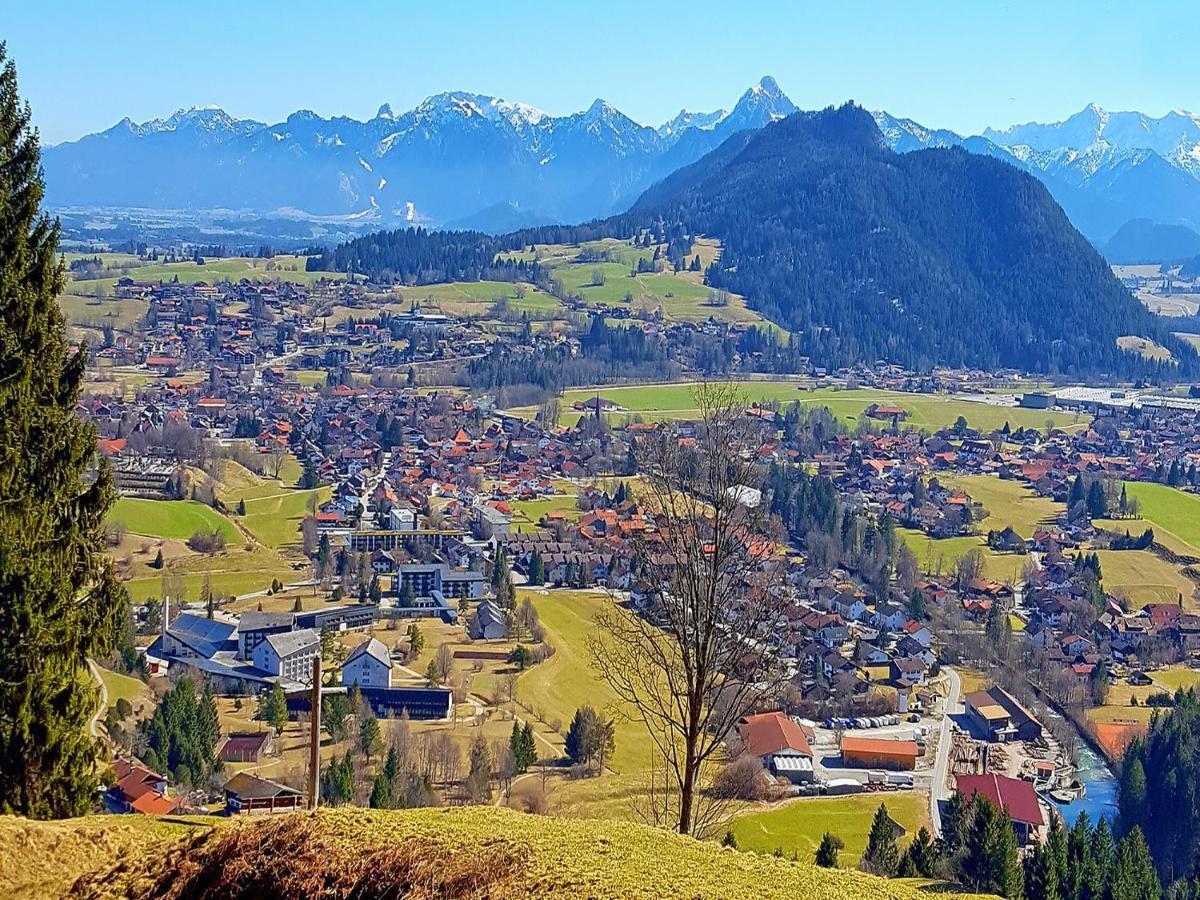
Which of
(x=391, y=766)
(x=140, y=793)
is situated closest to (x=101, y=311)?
(x=391, y=766)

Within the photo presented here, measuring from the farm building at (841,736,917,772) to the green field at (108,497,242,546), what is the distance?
20.8 metres

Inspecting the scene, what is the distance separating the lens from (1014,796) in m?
21.1

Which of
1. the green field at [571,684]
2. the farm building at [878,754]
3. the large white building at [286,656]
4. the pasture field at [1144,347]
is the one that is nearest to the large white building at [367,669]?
the large white building at [286,656]

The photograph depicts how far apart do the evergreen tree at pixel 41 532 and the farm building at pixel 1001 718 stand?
66.1 feet

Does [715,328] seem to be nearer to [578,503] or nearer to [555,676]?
[578,503]

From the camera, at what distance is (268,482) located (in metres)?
47.6

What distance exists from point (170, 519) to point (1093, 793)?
27569mm

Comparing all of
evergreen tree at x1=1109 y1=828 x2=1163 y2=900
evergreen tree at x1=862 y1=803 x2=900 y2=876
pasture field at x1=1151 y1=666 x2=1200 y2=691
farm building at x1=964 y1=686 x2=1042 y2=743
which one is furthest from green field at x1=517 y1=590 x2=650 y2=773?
pasture field at x1=1151 y1=666 x2=1200 y2=691

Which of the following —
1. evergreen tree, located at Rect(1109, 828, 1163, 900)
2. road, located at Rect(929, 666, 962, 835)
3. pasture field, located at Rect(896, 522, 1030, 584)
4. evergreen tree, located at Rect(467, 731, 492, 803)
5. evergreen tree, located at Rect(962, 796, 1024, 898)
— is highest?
evergreen tree, located at Rect(962, 796, 1024, 898)

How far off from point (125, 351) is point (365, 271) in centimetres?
3208

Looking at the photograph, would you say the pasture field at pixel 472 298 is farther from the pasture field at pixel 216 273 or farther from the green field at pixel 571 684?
the green field at pixel 571 684

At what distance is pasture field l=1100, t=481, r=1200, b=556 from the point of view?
139ft

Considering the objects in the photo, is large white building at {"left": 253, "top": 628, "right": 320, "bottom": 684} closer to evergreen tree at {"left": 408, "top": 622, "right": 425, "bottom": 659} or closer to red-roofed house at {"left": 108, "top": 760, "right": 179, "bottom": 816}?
evergreen tree at {"left": 408, "top": 622, "right": 425, "bottom": 659}

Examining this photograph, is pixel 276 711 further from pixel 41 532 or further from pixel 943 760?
pixel 41 532
